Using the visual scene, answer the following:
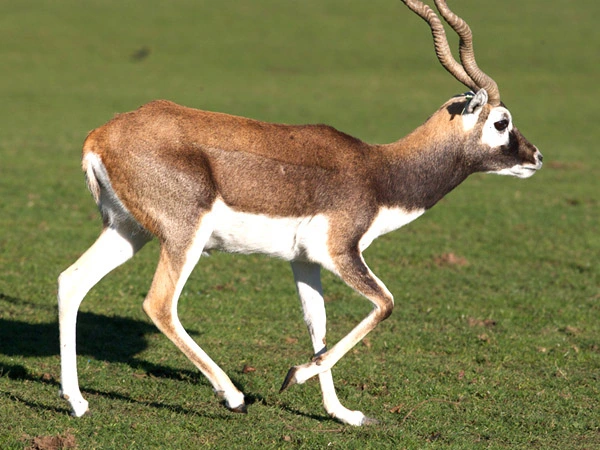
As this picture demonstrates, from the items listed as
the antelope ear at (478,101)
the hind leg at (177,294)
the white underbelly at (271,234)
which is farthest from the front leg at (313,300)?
the antelope ear at (478,101)

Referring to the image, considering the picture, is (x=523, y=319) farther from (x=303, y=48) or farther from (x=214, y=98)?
(x=303, y=48)

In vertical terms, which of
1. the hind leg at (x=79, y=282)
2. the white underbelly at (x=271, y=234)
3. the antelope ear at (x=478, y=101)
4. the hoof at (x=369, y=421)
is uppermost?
the antelope ear at (x=478, y=101)

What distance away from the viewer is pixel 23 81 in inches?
1299

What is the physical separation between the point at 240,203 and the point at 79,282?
51.9 inches

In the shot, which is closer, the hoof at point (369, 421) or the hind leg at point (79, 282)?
the hind leg at point (79, 282)

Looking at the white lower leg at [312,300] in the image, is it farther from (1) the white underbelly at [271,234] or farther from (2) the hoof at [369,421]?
(1) the white underbelly at [271,234]

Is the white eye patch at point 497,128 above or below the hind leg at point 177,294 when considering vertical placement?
above

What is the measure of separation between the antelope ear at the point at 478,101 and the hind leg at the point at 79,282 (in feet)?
8.58

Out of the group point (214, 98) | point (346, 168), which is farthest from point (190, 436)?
point (214, 98)

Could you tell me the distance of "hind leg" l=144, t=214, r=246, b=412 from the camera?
21.3ft

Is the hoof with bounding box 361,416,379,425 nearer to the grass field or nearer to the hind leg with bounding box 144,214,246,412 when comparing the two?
the grass field

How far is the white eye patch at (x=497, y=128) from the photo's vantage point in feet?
24.0

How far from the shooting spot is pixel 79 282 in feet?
22.4

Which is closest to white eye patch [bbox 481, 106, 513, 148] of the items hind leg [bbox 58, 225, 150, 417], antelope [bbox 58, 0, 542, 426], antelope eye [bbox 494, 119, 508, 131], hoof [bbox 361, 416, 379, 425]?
antelope eye [bbox 494, 119, 508, 131]
